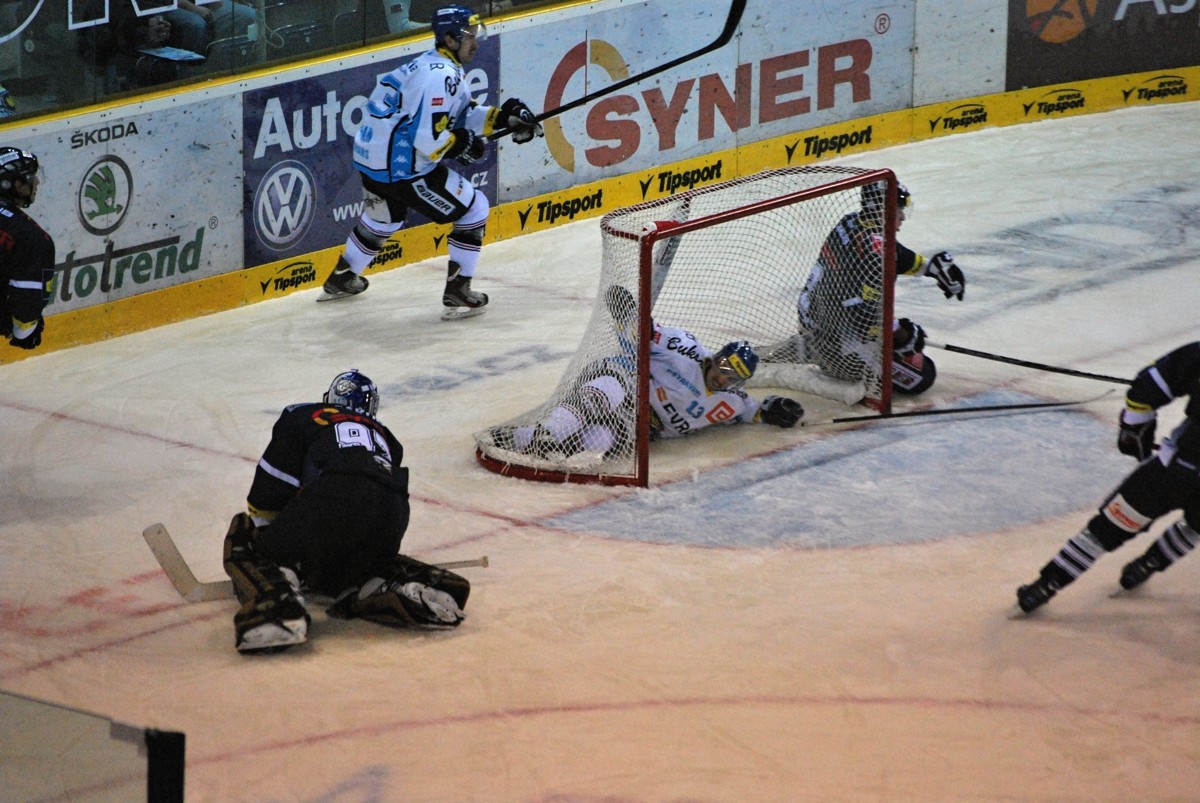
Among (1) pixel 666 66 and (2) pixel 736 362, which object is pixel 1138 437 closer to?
(2) pixel 736 362

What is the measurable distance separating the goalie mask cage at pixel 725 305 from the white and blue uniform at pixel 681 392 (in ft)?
0.69

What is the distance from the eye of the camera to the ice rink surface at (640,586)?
165 inches

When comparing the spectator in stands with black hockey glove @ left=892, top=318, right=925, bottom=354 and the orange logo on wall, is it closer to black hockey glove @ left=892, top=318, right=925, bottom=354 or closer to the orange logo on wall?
black hockey glove @ left=892, top=318, right=925, bottom=354

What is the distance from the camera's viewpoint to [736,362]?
644 centimetres

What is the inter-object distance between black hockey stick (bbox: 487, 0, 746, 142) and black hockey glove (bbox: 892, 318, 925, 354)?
2.50 m

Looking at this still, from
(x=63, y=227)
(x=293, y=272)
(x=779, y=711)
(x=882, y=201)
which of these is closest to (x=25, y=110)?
(x=63, y=227)

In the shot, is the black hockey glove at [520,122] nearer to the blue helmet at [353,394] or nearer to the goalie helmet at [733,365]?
the goalie helmet at [733,365]

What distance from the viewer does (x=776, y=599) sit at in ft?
17.3

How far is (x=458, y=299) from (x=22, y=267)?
9.12 ft

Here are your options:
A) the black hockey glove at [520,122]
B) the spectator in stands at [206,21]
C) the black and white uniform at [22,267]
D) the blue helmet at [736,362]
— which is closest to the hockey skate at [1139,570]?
the blue helmet at [736,362]

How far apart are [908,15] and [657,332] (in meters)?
5.24

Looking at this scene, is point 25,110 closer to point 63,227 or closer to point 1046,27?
point 63,227

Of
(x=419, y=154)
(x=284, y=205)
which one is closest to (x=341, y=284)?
(x=284, y=205)

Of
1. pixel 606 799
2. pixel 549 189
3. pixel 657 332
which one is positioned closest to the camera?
pixel 606 799
